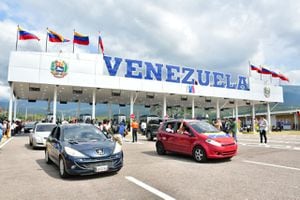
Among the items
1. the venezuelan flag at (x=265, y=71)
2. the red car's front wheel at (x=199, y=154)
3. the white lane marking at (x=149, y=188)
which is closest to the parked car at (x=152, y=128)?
the red car's front wheel at (x=199, y=154)

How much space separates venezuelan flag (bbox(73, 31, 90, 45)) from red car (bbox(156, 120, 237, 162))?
19745 mm

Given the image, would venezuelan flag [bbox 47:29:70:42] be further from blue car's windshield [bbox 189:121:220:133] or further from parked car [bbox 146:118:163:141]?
blue car's windshield [bbox 189:121:220:133]

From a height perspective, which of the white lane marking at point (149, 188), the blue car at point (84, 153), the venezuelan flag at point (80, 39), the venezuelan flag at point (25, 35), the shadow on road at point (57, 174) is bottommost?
the shadow on road at point (57, 174)

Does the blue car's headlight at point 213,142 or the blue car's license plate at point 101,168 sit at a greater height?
the blue car's headlight at point 213,142

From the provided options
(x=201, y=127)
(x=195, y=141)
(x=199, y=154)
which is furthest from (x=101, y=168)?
(x=201, y=127)

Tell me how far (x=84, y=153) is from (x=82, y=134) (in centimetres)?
138

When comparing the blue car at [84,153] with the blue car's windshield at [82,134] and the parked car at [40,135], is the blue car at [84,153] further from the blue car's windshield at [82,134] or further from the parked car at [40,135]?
the parked car at [40,135]

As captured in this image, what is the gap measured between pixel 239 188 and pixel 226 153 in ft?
11.5

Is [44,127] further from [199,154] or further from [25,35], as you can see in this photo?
[25,35]

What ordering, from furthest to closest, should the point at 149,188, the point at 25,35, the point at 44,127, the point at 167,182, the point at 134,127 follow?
the point at 25,35
the point at 134,127
the point at 44,127
the point at 167,182
the point at 149,188

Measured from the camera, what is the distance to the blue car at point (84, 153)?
652cm

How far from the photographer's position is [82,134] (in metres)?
7.87

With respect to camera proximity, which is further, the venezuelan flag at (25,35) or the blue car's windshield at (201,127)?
the venezuelan flag at (25,35)

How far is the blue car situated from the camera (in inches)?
257
